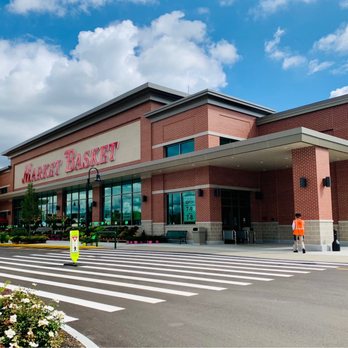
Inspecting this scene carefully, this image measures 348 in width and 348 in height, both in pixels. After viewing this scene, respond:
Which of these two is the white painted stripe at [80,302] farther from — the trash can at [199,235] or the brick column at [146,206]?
the brick column at [146,206]

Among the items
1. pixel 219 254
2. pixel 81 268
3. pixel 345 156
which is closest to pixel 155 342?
pixel 81 268

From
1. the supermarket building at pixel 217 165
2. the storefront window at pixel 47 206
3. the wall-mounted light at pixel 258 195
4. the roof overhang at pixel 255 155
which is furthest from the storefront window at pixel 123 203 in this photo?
the storefront window at pixel 47 206

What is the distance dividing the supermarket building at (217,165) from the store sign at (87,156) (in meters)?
0.14

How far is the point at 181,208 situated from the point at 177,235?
195 cm

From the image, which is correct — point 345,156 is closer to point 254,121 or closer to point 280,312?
point 254,121

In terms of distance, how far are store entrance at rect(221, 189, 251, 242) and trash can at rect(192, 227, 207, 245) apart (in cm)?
203

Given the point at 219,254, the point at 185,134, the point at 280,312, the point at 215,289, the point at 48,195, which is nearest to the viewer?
the point at 280,312

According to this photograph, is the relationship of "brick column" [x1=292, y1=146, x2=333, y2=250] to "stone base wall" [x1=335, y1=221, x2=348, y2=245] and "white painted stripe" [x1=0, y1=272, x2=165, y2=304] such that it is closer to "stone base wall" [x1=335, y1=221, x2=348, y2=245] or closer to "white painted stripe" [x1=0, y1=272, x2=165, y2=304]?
"stone base wall" [x1=335, y1=221, x2=348, y2=245]

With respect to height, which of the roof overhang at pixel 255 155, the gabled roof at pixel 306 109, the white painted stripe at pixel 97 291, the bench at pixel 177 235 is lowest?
Result: the white painted stripe at pixel 97 291

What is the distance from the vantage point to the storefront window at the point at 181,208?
2839 cm

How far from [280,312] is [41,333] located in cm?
418

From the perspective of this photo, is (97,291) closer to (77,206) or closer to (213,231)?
(213,231)

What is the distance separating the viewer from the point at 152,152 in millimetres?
32219

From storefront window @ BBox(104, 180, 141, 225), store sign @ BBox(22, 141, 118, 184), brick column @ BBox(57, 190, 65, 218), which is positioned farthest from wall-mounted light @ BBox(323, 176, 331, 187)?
brick column @ BBox(57, 190, 65, 218)
